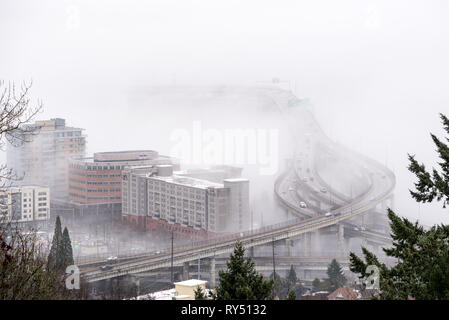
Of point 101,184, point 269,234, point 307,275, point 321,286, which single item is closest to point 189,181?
point 269,234

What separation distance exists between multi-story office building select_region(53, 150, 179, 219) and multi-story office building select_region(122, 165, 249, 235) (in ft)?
3.67

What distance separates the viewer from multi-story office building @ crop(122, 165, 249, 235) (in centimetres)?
1720

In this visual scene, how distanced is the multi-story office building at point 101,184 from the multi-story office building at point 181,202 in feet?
3.67

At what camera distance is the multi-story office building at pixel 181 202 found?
1720 centimetres

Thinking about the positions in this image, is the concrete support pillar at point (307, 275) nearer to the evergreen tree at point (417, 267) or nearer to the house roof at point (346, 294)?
the house roof at point (346, 294)

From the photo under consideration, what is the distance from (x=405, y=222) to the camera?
3121 millimetres

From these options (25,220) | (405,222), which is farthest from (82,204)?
(405,222)

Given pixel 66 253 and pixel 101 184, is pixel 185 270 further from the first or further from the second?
pixel 101 184

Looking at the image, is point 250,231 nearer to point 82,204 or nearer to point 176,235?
point 176,235

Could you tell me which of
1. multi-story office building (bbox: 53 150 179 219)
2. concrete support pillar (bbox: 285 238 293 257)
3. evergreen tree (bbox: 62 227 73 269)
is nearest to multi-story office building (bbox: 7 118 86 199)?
multi-story office building (bbox: 53 150 179 219)

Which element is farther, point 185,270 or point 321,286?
point 185,270

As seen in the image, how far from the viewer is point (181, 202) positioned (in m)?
18.4

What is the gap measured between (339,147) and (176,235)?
13.8m

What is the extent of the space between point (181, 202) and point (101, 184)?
164 inches
